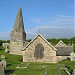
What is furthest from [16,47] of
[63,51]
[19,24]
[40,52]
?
[63,51]

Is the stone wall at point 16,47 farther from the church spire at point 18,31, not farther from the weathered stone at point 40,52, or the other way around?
the weathered stone at point 40,52

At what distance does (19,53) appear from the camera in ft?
208

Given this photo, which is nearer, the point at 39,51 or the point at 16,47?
the point at 39,51

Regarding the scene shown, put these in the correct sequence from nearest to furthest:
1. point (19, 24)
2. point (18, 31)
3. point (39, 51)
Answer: point (39, 51) → point (18, 31) → point (19, 24)

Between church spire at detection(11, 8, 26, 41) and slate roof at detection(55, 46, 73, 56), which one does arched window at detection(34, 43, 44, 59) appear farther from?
church spire at detection(11, 8, 26, 41)

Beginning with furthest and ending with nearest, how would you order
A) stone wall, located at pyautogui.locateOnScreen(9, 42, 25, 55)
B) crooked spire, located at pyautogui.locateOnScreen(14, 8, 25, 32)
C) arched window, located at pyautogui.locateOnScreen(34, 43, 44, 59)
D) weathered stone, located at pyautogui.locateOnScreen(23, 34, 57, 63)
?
crooked spire, located at pyautogui.locateOnScreen(14, 8, 25, 32) → stone wall, located at pyautogui.locateOnScreen(9, 42, 25, 55) → arched window, located at pyautogui.locateOnScreen(34, 43, 44, 59) → weathered stone, located at pyautogui.locateOnScreen(23, 34, 57, 63)

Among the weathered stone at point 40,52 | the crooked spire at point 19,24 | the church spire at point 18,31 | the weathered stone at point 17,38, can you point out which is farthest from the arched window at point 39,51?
the crooked spire at point 19,24

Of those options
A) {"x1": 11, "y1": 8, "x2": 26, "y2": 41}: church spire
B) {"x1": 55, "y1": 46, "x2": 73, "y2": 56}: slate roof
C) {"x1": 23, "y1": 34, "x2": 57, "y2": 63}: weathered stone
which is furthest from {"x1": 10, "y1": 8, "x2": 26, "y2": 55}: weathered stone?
{"x1": 55, "y1": 46, "x2": 73, "y2": 56}: slate roof

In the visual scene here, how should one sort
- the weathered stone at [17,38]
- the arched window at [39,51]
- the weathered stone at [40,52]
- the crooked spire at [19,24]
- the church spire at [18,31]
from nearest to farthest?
the weathered stone at [40,52]
the arched window at [39,51]
the weathered stone at [17,38]
the church spire at [18,31]
the crooked spire at [19,24]

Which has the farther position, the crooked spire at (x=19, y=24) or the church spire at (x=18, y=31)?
the crooked spire at (x=19, y=24)

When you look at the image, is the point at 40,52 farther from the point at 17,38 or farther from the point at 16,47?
the point at 17,38

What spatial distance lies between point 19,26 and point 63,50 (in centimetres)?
1365

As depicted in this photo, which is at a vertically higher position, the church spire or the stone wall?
the church spire

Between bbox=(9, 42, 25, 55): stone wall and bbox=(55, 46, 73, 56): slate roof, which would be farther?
bbox=(9, 42, 25, 55): stone wall
